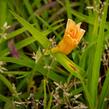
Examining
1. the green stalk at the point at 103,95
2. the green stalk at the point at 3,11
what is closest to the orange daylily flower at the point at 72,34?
the green stalk at the point at 103,95

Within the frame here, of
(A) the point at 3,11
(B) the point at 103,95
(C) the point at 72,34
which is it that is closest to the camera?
(C) the point at 72,34

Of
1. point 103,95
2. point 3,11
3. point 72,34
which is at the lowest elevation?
point 103,95

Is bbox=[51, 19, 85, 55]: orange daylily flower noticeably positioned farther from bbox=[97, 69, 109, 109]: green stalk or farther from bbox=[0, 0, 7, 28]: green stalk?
bbox=[0, 0, 7, 28]: green stalk

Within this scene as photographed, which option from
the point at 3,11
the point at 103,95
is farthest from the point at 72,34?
the point at 3,11

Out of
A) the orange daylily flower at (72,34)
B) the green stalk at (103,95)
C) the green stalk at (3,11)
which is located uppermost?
the green stalk at (3,11)

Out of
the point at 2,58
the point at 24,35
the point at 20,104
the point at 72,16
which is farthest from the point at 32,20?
the point at 20,104

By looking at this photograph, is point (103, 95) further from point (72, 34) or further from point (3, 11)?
point (3, 11)

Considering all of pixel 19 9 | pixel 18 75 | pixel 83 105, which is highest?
pixel 19 9

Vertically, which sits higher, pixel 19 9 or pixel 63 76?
pixel 19 9

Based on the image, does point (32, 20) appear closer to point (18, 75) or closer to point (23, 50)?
point (23, 50)

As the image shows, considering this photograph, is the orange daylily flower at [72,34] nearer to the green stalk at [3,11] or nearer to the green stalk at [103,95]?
the green stalk at [103,95]

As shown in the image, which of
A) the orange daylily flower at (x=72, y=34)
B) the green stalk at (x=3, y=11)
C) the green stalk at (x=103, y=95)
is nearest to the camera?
the orange daylily flower at (x=72, y=34)
